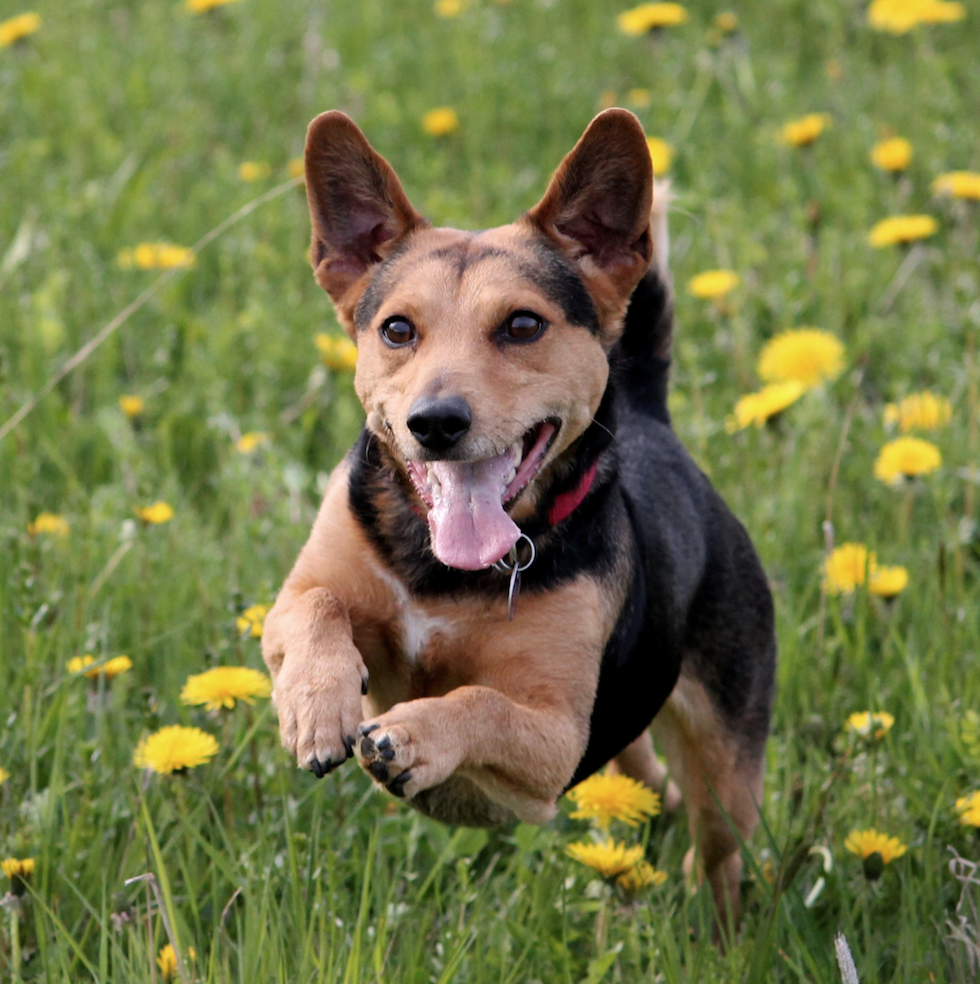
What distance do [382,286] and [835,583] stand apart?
2205mm

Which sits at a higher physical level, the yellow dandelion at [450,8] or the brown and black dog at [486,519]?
the brown and black dog at [486,519]

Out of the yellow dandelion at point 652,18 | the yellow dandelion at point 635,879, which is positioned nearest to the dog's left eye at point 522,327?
the yellow dandelion at point 635,879

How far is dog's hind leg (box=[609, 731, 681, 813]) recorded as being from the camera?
510 cm

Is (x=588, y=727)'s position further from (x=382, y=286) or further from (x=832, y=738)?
(x=832, y=738)

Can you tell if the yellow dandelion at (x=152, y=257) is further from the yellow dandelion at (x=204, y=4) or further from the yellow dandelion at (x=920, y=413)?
the yellow dandelion at (x=920, y=413)

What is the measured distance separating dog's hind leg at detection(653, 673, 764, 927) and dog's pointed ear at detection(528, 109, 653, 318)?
135cm

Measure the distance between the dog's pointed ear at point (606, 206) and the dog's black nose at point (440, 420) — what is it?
0.79 meters

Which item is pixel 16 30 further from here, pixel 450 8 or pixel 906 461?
pixel 906 461

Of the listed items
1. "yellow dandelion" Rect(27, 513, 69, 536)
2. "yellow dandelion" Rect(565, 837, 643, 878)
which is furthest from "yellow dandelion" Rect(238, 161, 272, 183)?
"yellow dandelion" Rect(565, 837, 643, 878)

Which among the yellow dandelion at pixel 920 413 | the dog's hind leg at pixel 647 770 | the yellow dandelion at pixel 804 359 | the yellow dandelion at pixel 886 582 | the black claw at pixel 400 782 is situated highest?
the black claw at pixel 400 782

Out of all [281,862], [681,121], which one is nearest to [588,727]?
[281,862]

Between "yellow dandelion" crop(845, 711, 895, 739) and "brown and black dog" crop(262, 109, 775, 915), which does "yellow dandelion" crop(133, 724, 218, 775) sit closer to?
"brown and black dog" crop(262, 109, 775, 915)

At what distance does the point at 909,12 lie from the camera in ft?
28.8

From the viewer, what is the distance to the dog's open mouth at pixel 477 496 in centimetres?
341
